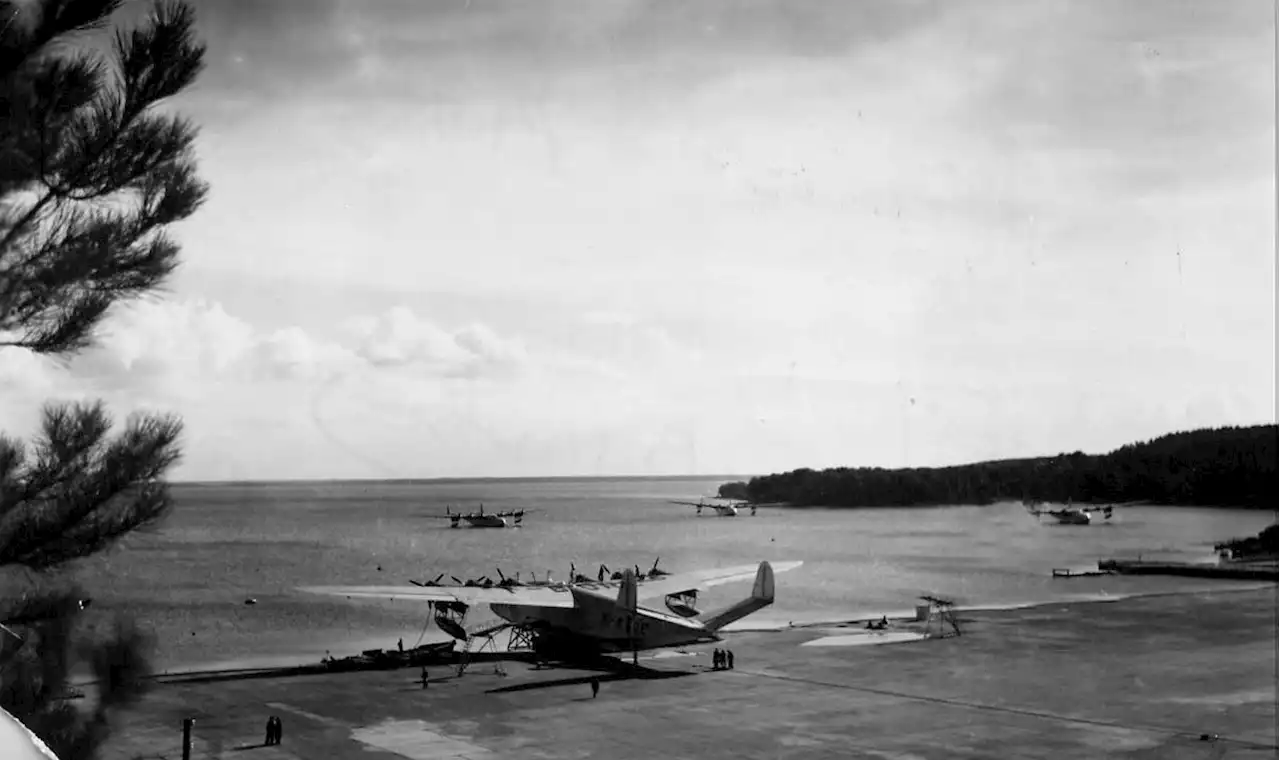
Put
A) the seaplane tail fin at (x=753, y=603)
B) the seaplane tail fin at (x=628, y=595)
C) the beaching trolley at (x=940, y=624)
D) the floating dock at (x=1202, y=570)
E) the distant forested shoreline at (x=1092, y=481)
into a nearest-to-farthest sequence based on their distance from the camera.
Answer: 1. the seaplane tail fin at (x=628, y=595)
2. the seaplane tail fin at (x=753, y=603)
3. the beaching trolley at (x=940, y=624)
4. the floating dock at (x=1202, y=570)
5. the distant forested shoreline at (x=1092, y=481)

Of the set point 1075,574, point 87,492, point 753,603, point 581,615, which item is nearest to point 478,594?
point 581,615

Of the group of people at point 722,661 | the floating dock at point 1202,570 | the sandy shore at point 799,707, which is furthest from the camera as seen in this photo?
the floating dock at point 1202,570

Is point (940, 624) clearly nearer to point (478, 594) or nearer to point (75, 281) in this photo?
point (478, 594)

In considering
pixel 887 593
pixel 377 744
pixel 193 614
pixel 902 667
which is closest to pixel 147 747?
pixel 377 744

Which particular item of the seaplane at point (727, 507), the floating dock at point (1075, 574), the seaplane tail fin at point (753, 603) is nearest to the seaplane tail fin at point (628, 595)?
the seaplane tail fin at point (753, 603)

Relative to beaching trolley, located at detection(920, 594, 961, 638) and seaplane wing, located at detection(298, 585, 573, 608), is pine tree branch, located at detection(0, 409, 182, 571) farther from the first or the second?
beaching trolley, located at detection(920, 594, 961, 638)

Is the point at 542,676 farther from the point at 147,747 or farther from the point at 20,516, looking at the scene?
the point at 20,516

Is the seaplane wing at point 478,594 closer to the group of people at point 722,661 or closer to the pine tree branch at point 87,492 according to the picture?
the group of people at point 722,661
